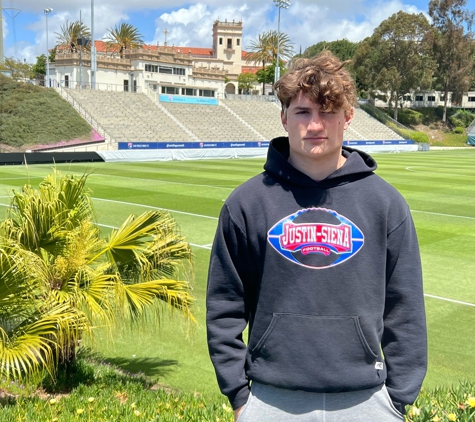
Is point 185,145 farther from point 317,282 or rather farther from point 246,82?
point 246,82

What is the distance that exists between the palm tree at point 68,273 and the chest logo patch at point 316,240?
2.64 metres

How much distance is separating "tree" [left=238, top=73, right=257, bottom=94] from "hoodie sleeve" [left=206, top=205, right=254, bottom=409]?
108m

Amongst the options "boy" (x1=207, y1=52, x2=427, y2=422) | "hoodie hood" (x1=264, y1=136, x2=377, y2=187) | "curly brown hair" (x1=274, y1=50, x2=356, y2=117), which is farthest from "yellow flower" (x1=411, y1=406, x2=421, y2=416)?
"curly brown hair" (x1=274, y1=50, x2=356, y2=117)

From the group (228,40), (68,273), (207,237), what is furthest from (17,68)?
(228,40)

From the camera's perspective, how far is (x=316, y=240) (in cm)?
243

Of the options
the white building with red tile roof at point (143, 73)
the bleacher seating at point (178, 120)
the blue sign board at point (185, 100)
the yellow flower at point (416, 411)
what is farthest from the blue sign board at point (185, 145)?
the yellow flower at point (416, 411)

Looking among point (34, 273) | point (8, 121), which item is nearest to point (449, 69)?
point (8, 121)

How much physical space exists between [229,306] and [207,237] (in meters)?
10.5

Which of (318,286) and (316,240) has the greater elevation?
(316,240)

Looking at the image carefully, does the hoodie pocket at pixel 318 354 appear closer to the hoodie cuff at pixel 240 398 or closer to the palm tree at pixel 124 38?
the hoodie cuff at pixel 240 398

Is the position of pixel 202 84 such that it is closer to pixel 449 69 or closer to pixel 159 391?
pixel 449 69

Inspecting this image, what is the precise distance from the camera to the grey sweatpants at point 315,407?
2379 mm

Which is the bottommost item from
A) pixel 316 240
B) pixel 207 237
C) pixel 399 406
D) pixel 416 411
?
pixel 207 237

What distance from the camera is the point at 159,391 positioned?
17.0ft
